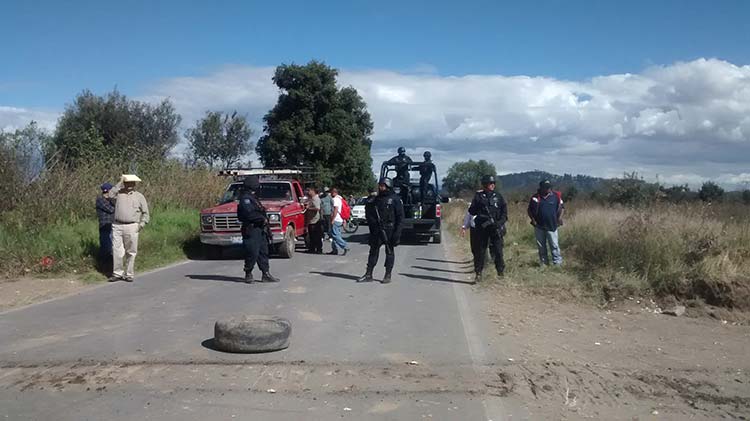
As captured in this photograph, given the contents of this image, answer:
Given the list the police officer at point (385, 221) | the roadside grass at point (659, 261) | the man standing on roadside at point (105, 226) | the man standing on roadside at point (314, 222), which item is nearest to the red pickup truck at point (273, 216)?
the man standing on roadside at point (314, 222)

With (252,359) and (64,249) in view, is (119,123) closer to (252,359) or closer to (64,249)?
(64,249)

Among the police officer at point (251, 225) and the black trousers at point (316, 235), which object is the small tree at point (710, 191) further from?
the police officer at point (251, 225)

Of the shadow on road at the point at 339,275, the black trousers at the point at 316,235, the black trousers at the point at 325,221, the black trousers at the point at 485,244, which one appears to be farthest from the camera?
the black trousers at the point at 325,221

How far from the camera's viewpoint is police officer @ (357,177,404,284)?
41.1 ft

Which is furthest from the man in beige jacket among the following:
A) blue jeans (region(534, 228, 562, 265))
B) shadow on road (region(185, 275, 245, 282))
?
blue jeans (region(534, 228, 562, 265))

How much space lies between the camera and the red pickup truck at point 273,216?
16.3 metres

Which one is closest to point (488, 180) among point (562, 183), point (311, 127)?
point (562, 183)

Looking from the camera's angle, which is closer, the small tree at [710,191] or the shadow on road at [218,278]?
the shadow on road at [218,278]

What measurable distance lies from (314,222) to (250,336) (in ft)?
36.0

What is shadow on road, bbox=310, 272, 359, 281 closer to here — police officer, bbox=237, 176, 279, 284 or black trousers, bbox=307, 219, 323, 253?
police officer, bbox=237, 176, 279, 284

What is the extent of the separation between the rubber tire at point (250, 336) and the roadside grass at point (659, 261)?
217 inches

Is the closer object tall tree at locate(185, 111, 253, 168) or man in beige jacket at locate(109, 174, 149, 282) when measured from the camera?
man in beige jacket at locate(109, 174, 149, 282)

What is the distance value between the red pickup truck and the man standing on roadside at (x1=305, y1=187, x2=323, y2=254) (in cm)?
A: 28

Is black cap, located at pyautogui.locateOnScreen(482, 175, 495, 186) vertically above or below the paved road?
above
